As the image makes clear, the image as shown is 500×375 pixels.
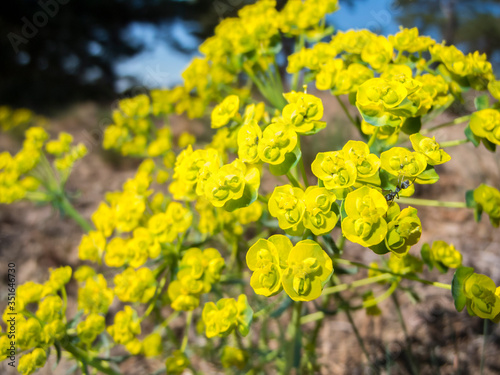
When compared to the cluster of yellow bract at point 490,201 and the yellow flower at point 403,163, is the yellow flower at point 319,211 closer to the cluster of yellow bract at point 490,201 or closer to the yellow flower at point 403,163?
the yellow flower at point 403,163

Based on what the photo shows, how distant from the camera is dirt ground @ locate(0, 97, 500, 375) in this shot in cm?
214

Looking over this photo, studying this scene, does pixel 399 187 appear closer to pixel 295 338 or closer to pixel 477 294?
pixel 477 294

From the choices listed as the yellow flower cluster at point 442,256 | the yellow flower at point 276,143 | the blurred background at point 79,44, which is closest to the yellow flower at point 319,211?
the yellow flower at point 276,143

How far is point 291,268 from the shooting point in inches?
33.1

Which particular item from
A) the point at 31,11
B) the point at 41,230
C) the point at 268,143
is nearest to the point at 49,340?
the point at 268,143

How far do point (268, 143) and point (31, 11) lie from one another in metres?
16.5

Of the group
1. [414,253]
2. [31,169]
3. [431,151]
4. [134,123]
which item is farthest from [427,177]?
[414,253]

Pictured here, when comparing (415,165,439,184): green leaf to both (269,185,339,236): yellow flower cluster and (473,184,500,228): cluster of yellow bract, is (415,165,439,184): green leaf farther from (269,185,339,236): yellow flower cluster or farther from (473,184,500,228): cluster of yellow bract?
(473,184,500,228): cluster of yellow bract

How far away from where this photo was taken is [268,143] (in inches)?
36.0

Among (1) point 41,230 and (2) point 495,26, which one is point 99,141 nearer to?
(1) point 41,230

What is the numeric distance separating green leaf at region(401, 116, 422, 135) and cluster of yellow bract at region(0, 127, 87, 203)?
6.11 feet

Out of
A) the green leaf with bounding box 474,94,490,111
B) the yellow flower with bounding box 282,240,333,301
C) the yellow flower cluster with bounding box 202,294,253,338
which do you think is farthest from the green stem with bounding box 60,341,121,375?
the green leaf with bounding box 474,94,490,111

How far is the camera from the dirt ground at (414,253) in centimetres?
214

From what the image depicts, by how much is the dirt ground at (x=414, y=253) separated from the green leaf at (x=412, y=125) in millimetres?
278
